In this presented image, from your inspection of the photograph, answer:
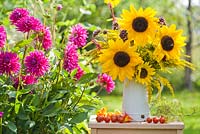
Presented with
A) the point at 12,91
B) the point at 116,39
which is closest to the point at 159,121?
the point at 116,39

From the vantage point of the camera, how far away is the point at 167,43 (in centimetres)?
189

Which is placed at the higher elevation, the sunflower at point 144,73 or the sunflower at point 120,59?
the sunflower at point 120,59

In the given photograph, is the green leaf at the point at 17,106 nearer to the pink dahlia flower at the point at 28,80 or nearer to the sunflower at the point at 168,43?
the pink dahlia flower at the point at 28,80

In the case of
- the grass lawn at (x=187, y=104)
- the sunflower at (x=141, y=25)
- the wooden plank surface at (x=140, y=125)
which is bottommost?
the grass lawn at (x=187, y=104)

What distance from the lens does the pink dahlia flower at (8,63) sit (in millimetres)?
1852

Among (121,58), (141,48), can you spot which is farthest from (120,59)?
(141,48)

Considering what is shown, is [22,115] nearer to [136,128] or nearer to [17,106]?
[17,106]

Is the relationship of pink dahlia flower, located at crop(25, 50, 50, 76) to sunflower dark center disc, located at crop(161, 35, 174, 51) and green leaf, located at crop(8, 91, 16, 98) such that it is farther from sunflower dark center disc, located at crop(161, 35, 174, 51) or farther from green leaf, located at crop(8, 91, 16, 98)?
sunflower dark center disc, located at crop(161, 35, 174, 51)

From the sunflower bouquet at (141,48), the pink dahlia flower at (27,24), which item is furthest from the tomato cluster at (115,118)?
the pink dahlia flower at (27,24)

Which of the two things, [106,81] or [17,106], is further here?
[106,81]

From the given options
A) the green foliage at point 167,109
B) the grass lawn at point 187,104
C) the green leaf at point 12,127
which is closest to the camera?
the green leaf at point 12,127

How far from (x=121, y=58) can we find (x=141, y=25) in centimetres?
13

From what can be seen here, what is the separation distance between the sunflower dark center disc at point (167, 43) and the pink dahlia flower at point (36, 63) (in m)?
0.39

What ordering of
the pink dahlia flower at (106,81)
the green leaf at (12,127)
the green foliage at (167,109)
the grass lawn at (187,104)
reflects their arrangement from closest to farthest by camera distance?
the green leaf at (12,127)
the green foliage at (167,109)
the pink dahlia flower at (106,81)
the grass lawn at (187,104)
